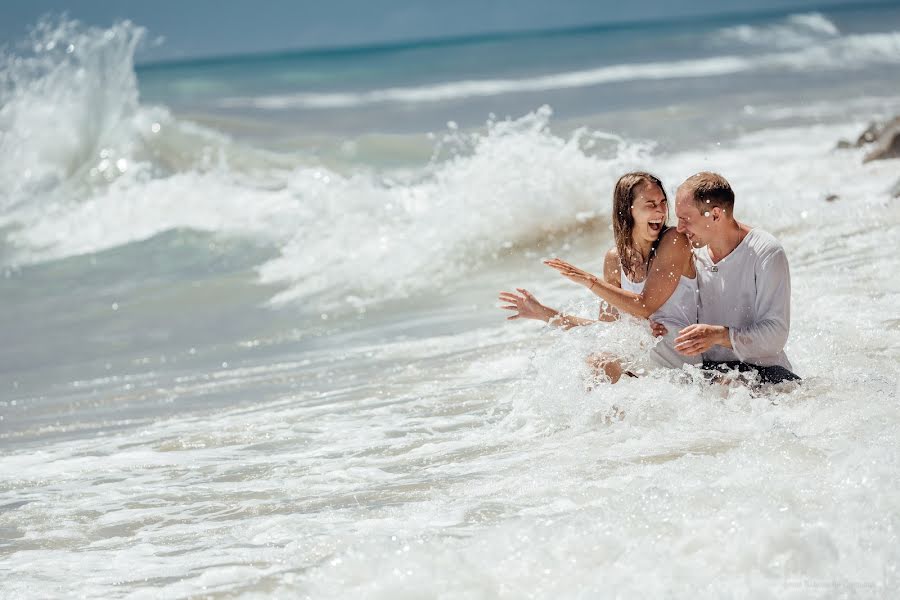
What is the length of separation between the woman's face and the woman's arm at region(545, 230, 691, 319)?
0.07 m

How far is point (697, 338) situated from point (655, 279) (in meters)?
0.38

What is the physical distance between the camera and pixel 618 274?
521cm

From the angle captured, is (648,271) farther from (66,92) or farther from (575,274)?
(66,92)

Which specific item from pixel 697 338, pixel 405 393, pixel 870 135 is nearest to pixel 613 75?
pixel 870 135

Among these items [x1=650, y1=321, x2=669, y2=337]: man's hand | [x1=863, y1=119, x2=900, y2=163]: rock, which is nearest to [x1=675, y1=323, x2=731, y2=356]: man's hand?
[x1=650, y1=321, x2=669, y2=337]: man's hand

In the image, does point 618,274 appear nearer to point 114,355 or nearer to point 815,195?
point 114,355

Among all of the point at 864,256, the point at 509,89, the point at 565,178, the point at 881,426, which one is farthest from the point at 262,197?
the point at 509,89

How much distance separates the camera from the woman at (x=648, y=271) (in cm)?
487

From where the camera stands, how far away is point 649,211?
4.85m

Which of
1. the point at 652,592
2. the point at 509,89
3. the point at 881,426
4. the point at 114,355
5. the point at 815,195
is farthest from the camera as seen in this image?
the point at 509,89

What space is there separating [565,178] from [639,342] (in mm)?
6524

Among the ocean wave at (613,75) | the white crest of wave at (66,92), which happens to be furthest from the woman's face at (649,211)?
the ocean wave at (613,75)

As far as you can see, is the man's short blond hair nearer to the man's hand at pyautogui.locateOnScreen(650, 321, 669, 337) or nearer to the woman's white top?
the woman's white top

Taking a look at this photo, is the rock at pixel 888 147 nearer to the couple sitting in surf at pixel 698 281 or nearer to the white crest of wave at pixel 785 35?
the couple sitting in surf at pixel 698 281
